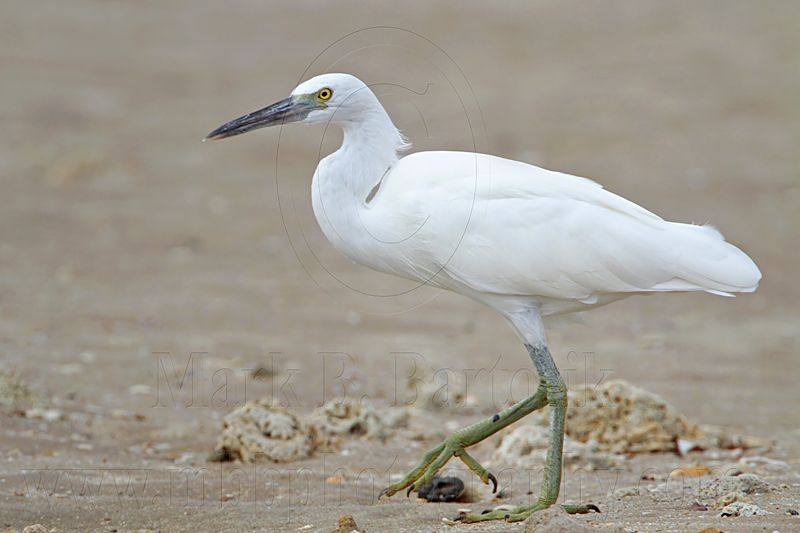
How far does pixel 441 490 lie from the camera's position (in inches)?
227

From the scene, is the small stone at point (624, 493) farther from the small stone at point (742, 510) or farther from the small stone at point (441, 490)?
A: the small stone at point (441, 490)

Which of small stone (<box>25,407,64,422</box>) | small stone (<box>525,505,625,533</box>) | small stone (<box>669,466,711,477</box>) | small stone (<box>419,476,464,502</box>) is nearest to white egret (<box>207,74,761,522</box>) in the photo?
small stone (<box>419,476,464,502</box>)

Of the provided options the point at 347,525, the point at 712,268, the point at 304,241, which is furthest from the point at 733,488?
the point at 304,241

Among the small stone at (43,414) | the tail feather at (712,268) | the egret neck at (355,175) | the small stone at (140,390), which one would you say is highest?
the egret neck at (355,175)

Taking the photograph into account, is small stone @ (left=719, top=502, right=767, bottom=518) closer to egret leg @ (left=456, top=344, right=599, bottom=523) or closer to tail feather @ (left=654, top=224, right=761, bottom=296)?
egret leg @ (left=456, top=344, right=599, bottom=523)

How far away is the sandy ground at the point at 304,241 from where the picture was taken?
20.2ft

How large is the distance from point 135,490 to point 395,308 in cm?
546

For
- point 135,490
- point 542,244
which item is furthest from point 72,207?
point 542,244

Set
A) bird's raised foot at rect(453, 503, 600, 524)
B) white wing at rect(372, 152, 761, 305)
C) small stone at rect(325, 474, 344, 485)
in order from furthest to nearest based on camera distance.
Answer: small stone at rect(325, 474, 344, 485) → white wing at rect(372, 152, 761, 305) → bird's raised foot at rect(453, 503, 600, 524)

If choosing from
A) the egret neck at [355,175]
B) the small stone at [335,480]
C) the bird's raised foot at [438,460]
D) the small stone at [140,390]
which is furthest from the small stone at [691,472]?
the small stone at [140,390]

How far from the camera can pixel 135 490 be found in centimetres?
577

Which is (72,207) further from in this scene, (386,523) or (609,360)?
(386,523)

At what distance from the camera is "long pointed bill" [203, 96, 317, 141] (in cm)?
559

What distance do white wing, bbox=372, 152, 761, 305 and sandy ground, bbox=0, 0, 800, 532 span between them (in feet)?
1.89
